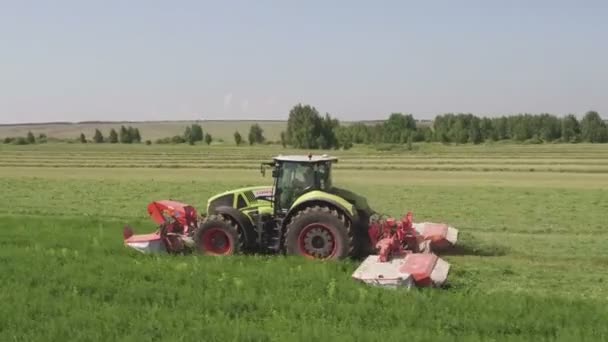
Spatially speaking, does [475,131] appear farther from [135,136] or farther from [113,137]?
[113,137]

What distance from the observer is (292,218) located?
1248cm

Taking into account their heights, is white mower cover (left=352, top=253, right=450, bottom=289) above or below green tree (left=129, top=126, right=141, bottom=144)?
below

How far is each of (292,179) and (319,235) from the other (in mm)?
1386

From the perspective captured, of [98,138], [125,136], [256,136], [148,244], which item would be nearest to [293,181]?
[148,244]

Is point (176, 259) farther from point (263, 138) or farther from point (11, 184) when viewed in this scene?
point (263, 138)

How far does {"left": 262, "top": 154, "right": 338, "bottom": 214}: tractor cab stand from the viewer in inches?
516

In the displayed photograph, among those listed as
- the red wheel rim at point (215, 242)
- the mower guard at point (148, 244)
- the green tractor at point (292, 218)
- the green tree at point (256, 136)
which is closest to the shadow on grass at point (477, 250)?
the green tractor at point (292, 218)

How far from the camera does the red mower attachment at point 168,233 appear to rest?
12.5 meters

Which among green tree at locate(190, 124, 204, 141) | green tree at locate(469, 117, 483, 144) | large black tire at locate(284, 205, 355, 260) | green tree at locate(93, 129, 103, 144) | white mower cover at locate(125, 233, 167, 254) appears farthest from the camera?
green tree at locate(190, 124, 204, 141)

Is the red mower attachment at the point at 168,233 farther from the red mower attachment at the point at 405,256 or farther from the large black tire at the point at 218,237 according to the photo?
the red mower attachment at the point at 405,256

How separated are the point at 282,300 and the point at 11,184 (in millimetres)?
29586

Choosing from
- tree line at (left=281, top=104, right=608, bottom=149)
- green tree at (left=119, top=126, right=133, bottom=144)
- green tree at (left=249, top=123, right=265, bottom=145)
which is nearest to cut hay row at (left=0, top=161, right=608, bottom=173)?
tree line at (left=281, top=104, right=608, bottom=149)

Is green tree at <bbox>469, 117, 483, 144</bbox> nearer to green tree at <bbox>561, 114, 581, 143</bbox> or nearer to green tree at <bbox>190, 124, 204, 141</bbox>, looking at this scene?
green tree at <bbox>561, 114, 581, 143</bbox>

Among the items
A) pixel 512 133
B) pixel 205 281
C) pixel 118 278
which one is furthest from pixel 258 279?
pixel 512 133
